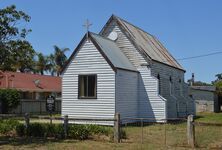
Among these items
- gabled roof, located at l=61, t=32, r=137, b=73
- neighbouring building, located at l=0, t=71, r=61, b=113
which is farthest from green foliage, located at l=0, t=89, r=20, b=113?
gabled roof, located at l=61, t=32, r=137, b=73

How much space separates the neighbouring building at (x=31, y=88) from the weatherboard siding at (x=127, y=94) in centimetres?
1747

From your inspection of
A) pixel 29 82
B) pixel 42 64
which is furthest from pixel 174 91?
pixel 42 64

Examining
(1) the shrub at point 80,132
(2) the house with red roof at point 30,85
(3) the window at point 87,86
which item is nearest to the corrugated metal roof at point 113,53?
(3) the window at point 87,86

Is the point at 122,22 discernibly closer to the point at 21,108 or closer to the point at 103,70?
the point at 103,70

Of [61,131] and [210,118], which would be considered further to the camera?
[210,118]

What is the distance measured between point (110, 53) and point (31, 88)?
2249 cm

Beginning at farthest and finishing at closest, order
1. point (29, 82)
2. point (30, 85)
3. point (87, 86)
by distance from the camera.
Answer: point (29, 82) < point (30, 85) < point (87, 86)

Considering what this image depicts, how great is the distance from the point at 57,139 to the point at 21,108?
2491 centimetres

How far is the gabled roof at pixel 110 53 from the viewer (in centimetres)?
2577

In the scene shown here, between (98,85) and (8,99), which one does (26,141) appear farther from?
(8,99)

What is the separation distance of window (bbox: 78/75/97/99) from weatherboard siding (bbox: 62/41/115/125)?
271mm

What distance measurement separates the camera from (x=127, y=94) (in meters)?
27.2

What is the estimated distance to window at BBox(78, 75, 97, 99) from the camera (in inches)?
1030

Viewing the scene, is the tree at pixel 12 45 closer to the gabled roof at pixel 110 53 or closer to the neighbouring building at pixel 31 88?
the gabled roof at pixel 110 53
